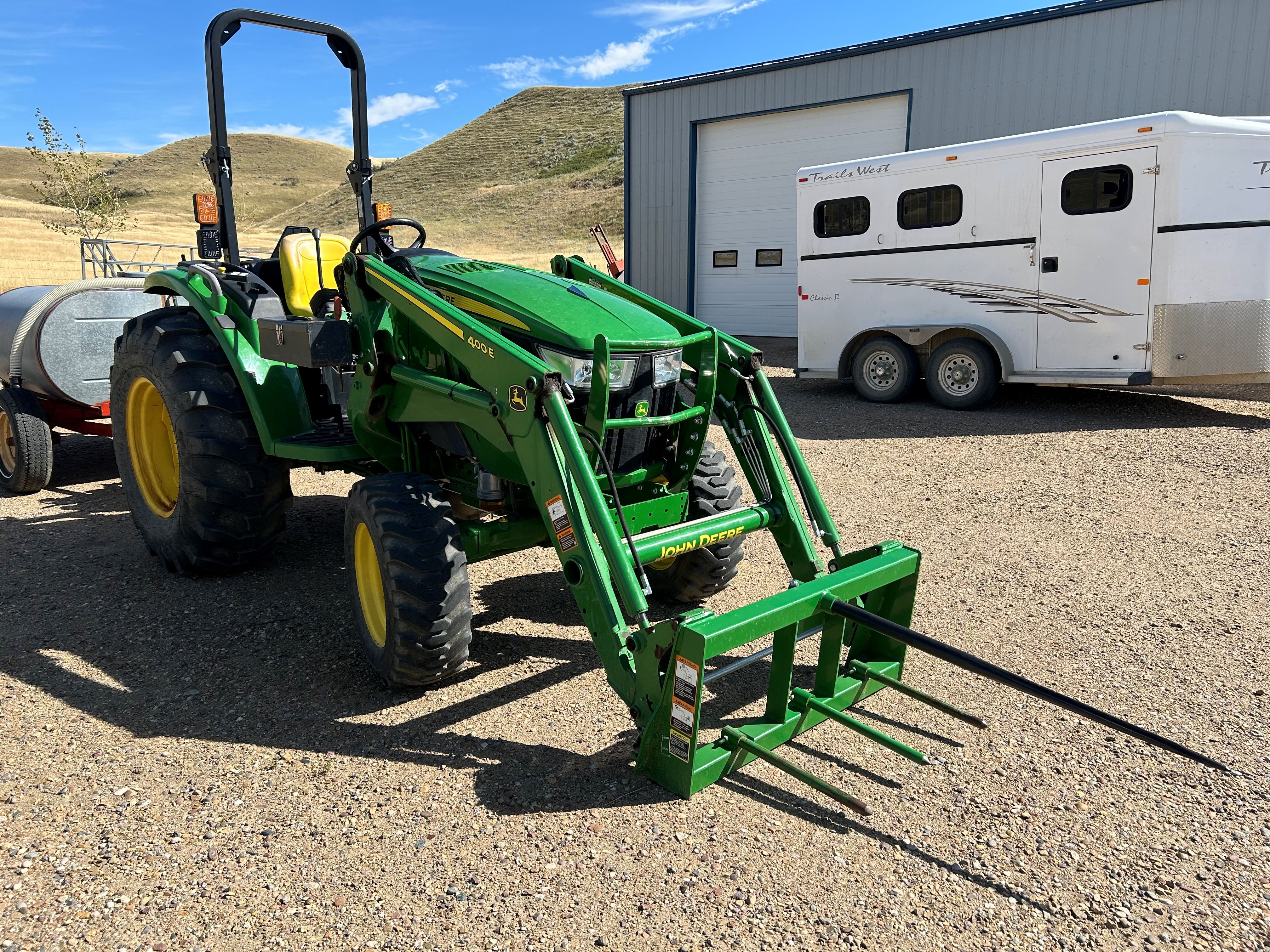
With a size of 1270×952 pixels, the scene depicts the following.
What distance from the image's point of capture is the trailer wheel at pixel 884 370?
10367mm

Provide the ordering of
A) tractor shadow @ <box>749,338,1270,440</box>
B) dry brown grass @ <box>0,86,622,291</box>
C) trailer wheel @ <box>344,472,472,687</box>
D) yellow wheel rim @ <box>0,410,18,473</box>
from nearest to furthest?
trailer wheel @ <box>344,472,472,687</box> → yellow wheel rim @ <box>0,410,18,473</box> → tractor shadow @ <box>749,338,1270,440</box> → dry brown grass @ <box>0,86,622,291</box>

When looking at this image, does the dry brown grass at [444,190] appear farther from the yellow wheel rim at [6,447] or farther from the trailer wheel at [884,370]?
the trailer wheel at [884,370]

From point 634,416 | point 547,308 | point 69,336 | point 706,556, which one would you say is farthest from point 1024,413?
point 69,336

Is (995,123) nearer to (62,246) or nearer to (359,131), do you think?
(359,131)

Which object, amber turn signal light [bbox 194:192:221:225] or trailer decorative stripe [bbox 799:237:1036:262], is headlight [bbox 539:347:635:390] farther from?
trailer decorative stripe [bbox 799:237:1036:262]

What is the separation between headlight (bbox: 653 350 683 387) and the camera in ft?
11.5

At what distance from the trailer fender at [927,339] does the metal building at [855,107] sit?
301 centimetres

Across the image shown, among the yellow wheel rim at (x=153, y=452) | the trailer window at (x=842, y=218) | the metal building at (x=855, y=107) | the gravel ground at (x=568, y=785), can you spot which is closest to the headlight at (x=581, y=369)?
the gravel ground at (x=568, y=785)

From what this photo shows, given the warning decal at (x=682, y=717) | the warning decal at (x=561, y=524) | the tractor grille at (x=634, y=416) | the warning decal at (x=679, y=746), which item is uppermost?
the tractor grille at (x=634, y=416)

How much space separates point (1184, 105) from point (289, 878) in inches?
548

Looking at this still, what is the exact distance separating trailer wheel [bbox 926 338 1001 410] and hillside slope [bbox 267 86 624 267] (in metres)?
28.5

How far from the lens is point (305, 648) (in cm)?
396

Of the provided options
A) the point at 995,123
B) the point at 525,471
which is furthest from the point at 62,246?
the point at 525,471

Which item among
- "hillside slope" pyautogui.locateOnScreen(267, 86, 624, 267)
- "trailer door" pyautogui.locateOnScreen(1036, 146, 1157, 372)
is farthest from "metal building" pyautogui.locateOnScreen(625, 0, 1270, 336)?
"hillside slope" pyautogui.locateOnScreen(267, 86, 624, 267)
